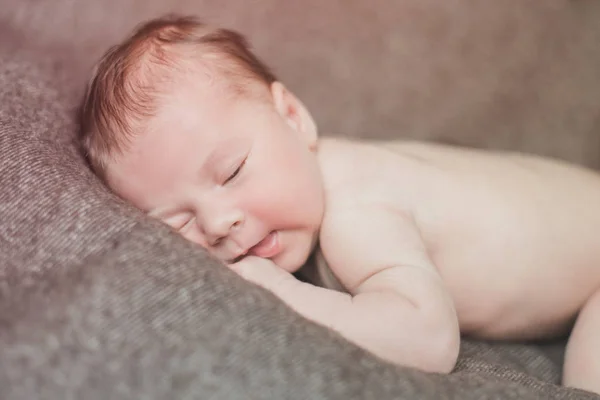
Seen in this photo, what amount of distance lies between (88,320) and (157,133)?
0.30 metres

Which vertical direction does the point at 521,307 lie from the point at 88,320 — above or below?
below

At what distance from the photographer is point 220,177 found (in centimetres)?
77

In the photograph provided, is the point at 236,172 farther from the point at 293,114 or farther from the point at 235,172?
the point at 293,114

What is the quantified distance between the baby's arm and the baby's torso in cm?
5

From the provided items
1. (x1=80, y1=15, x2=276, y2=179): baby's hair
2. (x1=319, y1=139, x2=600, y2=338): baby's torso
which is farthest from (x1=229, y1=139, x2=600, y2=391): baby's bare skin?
(x1=80, y1=15, x2=276, y2=179): baby's hair

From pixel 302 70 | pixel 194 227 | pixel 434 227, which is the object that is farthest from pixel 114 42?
pixel 434 227

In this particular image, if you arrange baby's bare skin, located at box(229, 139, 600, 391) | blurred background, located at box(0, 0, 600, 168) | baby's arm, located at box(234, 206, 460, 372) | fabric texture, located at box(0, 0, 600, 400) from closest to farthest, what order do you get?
fabric texture, located at box(0, 0, 600, 400) < baby's arm, located at box(234, 206, 460, 372) < baby's bare skin, located at box(229, 139, 600, 391) < blurred background, located at box(0, 0, 600, 168)

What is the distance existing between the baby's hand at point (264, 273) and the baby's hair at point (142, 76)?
19cm

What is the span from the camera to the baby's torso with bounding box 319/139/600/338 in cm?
85

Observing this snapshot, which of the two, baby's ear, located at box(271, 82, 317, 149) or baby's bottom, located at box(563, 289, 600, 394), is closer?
baby's bottom, located at box(563, 289, 600, 394)

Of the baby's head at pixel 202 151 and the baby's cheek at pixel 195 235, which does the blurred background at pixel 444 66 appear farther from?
the baby's cheek at pixel 195 235

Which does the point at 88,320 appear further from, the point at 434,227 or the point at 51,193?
the point at 434,227

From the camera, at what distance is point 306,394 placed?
20.0 inches

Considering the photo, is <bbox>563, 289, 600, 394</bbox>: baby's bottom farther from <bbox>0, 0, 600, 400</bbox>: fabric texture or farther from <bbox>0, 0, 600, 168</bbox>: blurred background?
<bbox>0, 0, 600, 168</bbox>: blurred background
